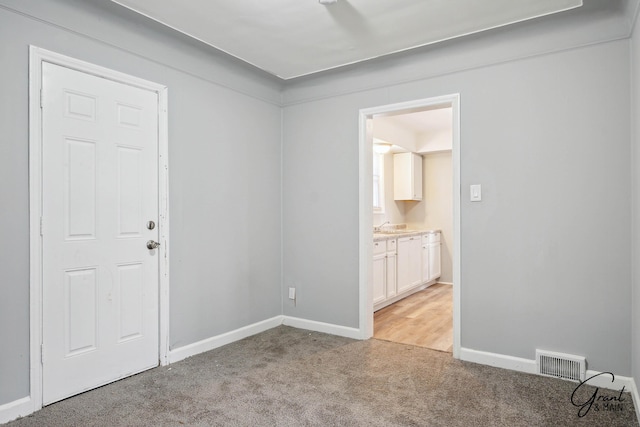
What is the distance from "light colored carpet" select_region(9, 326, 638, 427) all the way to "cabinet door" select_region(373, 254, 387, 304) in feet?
4.16

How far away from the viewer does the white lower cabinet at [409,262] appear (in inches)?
201

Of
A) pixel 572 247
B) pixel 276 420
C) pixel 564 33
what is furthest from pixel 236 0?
pixel 572 247

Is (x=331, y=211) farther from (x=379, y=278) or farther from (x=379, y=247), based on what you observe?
(x=379, y=278)

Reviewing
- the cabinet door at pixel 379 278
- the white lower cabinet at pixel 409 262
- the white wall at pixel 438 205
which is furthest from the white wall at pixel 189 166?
the white wall at pixel 438 205

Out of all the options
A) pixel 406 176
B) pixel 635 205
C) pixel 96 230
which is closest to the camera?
pixel 635 205

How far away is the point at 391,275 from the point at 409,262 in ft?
2.00

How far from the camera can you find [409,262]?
5.34 meters

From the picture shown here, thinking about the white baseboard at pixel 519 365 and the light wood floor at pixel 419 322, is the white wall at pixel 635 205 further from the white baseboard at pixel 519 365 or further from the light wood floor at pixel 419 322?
the light wood floor at pixel 419 322

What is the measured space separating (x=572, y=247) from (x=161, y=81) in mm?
3185

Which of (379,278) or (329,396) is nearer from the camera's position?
(329,396)

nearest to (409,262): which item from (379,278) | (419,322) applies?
(379,278)

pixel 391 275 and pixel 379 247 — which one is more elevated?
pixel 379 247

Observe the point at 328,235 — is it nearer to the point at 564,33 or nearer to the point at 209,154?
the point at 209,154

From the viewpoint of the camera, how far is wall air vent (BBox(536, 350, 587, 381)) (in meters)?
2.63
